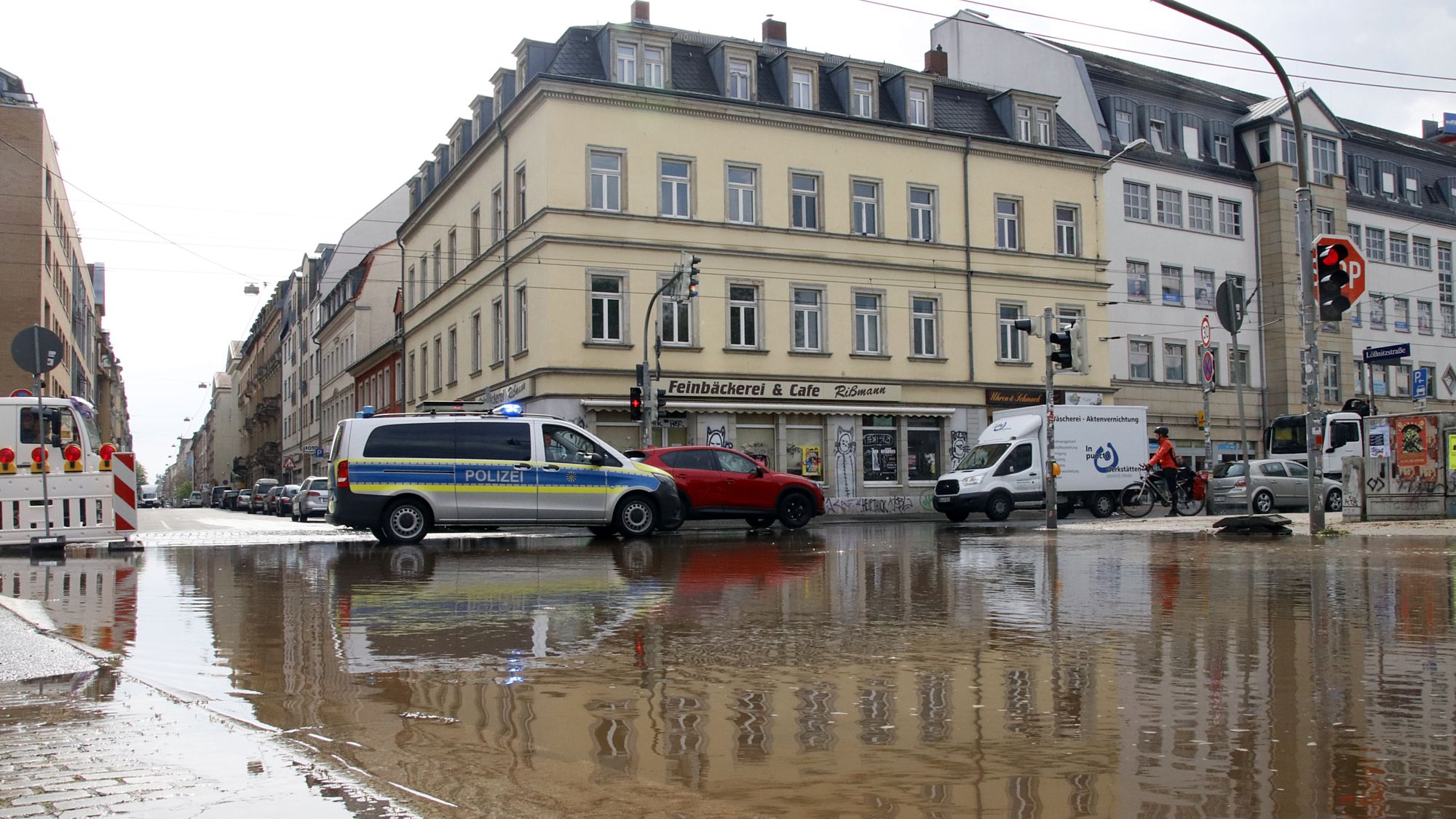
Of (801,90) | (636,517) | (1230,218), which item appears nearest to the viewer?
(636,517)

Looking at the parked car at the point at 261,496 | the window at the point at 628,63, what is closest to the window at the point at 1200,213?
the window at the point at 628,63

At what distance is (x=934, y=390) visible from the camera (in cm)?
3806

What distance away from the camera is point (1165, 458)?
2619cm

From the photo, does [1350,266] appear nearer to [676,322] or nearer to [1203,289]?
[676,322]

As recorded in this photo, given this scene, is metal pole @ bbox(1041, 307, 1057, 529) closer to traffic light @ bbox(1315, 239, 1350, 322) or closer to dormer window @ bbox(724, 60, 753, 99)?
traffic light @ bbox(1315, 239, 1350, 322)

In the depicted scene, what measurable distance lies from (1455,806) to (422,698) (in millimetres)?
4104

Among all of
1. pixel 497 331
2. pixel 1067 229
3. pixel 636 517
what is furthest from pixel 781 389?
pixel 636 517

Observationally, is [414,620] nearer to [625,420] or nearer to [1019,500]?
[1019,500]

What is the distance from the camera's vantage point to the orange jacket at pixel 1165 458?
85.1 feet

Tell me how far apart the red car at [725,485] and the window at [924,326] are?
49.8 feet

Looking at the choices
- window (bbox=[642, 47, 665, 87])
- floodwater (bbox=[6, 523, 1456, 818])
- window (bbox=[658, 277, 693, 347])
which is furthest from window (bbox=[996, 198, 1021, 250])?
floodwater (bbox=[6, 523, 1456, 818])

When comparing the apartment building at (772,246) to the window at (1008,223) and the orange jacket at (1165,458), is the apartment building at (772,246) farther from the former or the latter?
the orange jacket at (1165,458)

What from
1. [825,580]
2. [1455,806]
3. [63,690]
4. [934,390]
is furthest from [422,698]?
[934,390]

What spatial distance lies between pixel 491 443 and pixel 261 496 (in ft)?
154
